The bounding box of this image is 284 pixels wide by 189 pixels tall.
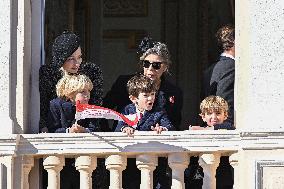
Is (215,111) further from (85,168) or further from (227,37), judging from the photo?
(85,168)

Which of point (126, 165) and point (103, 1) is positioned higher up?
point (103, 1)

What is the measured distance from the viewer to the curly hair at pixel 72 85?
A: 51.8 ft

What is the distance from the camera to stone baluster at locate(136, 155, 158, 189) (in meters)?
15.7

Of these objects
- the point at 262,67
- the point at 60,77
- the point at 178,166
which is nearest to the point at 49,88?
the point at 60,77

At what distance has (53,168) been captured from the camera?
51.8 feet

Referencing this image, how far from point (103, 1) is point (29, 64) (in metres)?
4.28

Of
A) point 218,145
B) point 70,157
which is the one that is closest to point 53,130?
point 70,157

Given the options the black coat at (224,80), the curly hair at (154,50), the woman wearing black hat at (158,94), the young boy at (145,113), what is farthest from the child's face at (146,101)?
the black coat at (224,80)

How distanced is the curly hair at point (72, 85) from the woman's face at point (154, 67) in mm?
557

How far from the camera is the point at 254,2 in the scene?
618 inches

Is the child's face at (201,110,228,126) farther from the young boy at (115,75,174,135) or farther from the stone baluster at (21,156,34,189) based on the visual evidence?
the stone baluster at (21,156,34,189)

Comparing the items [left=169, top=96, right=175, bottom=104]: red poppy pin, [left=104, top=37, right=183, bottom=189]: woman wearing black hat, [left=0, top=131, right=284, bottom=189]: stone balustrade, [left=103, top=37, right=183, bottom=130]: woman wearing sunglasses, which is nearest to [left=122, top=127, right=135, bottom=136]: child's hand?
[left=0, top=131, right=284, bottom=189]: stone balustrade

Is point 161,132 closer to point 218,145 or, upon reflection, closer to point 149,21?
point 218,145

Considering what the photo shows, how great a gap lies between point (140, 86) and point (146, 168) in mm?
652
